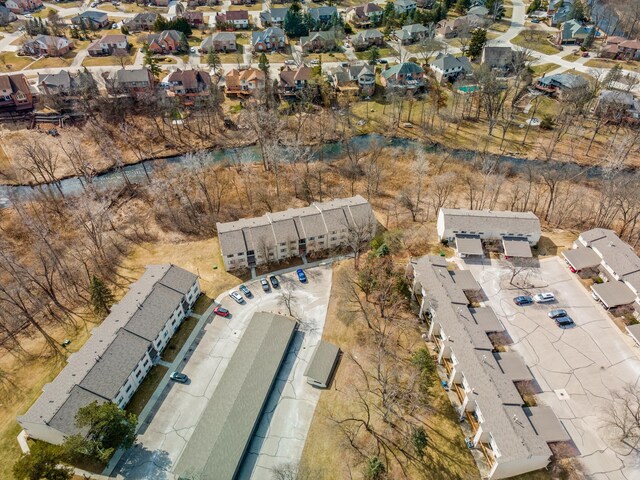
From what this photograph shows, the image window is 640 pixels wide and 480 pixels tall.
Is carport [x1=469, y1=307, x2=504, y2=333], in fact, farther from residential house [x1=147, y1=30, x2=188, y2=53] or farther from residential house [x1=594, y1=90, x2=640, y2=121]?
residential house [x1=147, y1=30, x2=188, y2=53]

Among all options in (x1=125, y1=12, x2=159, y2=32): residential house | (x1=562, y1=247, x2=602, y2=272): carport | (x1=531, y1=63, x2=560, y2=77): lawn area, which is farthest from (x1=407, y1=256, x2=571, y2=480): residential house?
(x1=125, y1=12, x2=159, y2=32): residential house

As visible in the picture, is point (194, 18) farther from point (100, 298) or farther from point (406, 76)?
point (100, 298)

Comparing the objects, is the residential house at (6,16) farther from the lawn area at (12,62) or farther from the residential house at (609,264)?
the residential house at (609,264)

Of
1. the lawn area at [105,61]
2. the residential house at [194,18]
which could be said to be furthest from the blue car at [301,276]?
the residential house at [194,18]

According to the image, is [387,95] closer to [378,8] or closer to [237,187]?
[237,187]

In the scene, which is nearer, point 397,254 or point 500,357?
point 500,357

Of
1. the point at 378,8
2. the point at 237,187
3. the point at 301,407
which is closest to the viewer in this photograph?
the point at 301,407

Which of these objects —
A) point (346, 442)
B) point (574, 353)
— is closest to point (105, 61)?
point (346, 442)

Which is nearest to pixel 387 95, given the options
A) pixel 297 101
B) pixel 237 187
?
pixel 297 101
